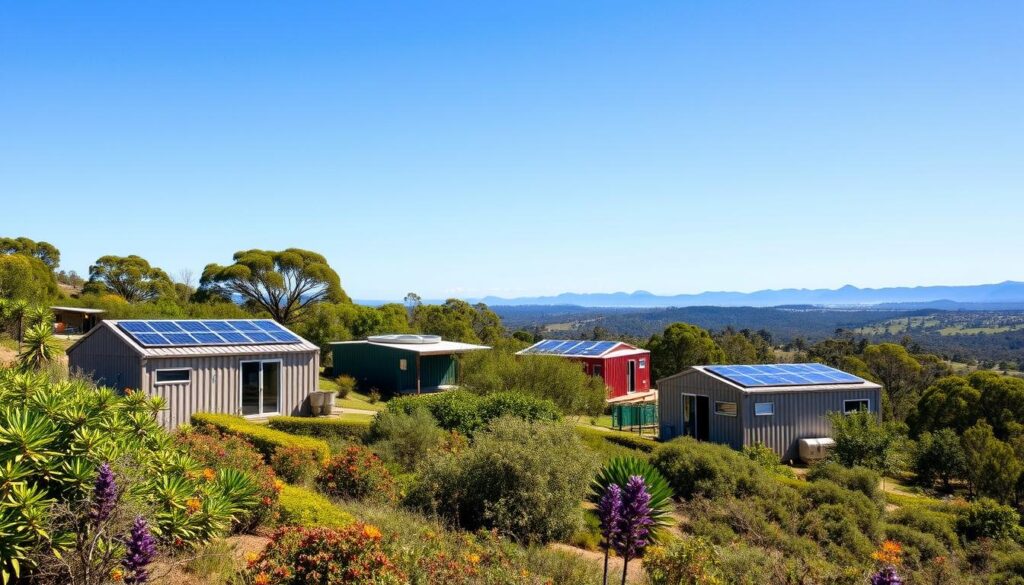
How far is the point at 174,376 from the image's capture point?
61.5 ft

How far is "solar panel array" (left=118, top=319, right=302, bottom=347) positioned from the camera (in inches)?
755

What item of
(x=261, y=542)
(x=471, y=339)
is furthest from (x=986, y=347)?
(x=261, y=542)

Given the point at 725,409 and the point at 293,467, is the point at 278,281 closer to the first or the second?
the point at 725,409

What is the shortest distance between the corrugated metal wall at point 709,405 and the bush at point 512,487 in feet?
39.0

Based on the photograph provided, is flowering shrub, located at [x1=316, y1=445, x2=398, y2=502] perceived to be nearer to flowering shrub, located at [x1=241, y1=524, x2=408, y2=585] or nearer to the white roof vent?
flowering shrub, located at [x1=241, y1=524, x2=408, y2=585]

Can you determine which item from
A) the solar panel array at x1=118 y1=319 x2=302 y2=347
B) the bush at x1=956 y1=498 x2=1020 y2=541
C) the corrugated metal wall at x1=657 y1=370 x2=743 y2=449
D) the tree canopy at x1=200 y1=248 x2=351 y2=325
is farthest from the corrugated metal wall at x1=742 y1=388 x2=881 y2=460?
the tree canopy at x1=200 y1=248 x2=351 y2=325

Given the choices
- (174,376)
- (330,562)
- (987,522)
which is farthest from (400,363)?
(330,562)

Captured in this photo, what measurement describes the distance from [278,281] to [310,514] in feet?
143

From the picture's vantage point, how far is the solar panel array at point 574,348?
111ft

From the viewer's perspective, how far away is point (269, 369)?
21484 millimetres

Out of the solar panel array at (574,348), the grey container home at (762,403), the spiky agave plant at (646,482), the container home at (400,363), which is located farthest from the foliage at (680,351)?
the spiky agave plant at (646,482)

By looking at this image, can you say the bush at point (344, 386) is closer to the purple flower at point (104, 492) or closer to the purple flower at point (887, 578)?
the purple flower at point (104, 492)

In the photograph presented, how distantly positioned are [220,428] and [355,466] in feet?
19.9

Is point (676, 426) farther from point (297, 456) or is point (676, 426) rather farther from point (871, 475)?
point (297, 456)
